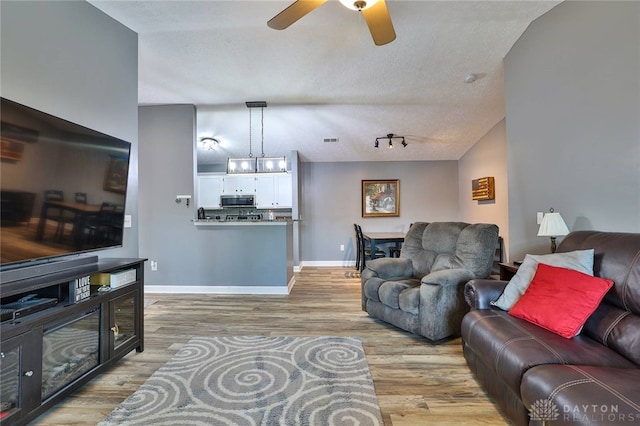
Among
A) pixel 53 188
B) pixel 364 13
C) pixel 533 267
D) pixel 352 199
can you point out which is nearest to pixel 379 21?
pixel 364 13

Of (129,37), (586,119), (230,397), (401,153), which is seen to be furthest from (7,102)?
(401,153)

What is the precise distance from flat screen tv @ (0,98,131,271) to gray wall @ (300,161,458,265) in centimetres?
439

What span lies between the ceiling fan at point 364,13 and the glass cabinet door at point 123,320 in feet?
7.58

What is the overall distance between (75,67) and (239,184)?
13.0 ft

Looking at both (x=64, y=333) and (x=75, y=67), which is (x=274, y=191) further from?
(x=64, y=333)

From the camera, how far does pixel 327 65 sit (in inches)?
125

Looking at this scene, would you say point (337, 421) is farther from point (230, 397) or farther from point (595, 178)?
point (595, 178)

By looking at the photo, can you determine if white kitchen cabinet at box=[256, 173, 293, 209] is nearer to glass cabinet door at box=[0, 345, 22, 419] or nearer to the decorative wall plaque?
the decorative wall plaque

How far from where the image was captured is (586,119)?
2193 millimetres

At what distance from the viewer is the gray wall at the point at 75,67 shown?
5.54ft

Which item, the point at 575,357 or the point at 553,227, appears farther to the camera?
the point at 553,227

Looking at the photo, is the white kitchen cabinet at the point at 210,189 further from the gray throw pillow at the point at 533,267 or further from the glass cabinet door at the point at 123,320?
the gray throw pillow at the point at 533,267

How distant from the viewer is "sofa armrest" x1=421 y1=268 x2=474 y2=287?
237cm

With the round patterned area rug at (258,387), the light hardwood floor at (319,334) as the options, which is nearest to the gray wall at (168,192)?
the light hardwood floor at (319,334)
